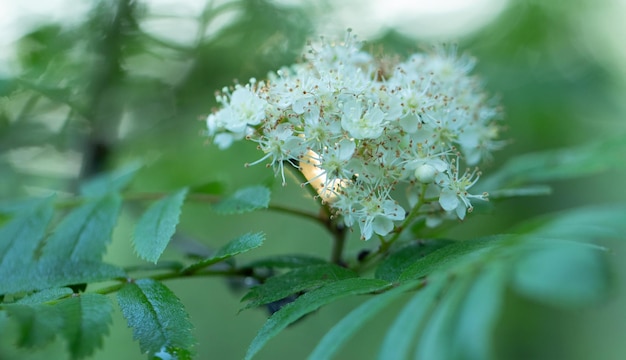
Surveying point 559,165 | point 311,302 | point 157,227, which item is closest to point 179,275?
point 157,227

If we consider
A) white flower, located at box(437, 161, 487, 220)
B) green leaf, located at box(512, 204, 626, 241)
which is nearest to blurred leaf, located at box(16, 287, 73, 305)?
white flower, located at box(437, 161, 487, 220)

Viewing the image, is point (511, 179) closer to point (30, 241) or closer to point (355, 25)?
point (355, 25)

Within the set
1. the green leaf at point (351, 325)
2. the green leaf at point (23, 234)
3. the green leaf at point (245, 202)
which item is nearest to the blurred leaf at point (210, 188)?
the green leaf at point (245, 202)

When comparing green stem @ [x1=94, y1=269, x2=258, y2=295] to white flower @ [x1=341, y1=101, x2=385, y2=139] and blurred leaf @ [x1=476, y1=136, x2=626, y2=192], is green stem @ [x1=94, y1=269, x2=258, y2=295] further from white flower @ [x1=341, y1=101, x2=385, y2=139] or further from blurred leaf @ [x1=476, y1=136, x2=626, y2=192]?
blurred leaf @ [x1=476, y1=136, x2=626, y2=192]

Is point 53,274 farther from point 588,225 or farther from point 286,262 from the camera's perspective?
point 588,225

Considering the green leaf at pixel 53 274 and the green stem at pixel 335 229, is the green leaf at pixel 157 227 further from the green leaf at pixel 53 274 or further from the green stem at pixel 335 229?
the green stem at pixel 335 229

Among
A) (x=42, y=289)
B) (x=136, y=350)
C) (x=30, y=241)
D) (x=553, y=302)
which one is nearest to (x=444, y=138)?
(x=553, y=302)
